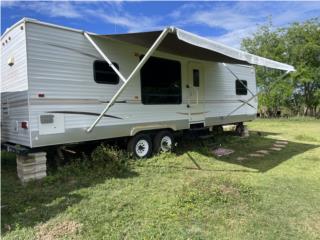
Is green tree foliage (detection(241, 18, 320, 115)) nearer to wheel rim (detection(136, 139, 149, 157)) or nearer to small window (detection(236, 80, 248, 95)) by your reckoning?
small window (detection(236, 80, 248, 95))

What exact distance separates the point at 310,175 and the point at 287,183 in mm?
893

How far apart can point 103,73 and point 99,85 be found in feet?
0.95

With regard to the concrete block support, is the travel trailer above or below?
above

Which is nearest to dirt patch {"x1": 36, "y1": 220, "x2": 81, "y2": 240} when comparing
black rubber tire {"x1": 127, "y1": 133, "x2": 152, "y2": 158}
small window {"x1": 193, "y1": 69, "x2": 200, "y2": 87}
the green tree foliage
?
black rubber tire {"x1": 127, "y1": 133, "x2": 152, "y2": 158}

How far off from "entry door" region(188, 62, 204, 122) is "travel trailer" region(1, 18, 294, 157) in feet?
0.09

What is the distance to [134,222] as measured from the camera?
3.88m

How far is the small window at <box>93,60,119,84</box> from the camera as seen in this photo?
21.2ft

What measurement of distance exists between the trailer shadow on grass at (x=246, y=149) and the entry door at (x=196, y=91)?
2.57 ft

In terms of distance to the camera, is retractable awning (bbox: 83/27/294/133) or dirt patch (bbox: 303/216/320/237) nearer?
A: dirt patch (bbox: 303/216/320/237)

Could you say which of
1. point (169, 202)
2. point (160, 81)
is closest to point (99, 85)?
point (160, 81)

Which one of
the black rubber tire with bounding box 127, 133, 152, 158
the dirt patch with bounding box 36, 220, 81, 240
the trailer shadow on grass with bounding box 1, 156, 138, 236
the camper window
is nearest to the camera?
the dirt patch with bounding box 36, 220, 81, 240

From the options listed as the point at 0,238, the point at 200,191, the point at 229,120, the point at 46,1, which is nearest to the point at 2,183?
the point at 0,238

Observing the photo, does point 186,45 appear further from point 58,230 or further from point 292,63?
point 292,63

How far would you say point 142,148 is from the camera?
7414 mm
